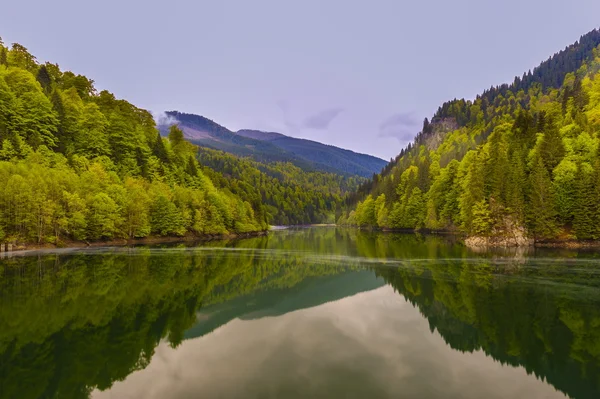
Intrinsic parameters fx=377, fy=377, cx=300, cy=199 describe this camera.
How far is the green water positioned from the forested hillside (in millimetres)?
34009

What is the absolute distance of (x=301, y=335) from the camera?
19672 millimetres

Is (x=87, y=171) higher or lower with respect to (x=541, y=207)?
higher

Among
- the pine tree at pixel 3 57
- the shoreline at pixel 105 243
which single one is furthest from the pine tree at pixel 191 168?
the pine tree at pixel 3 57

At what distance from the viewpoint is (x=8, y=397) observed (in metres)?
11.5

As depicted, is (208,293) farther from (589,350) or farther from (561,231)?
(561,231)

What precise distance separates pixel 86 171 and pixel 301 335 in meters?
73.6

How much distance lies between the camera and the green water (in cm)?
1300

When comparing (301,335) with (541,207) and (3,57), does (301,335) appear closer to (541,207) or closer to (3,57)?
(541,207)

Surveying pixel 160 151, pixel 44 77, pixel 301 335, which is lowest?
pixel 301 335

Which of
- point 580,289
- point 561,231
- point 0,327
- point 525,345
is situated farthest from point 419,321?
point 561,231

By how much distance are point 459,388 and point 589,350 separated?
7.18 meters

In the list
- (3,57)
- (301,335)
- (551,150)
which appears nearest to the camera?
(301,335)

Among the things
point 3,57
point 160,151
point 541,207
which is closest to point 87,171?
point 160,151

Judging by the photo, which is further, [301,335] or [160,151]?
[160,151]
